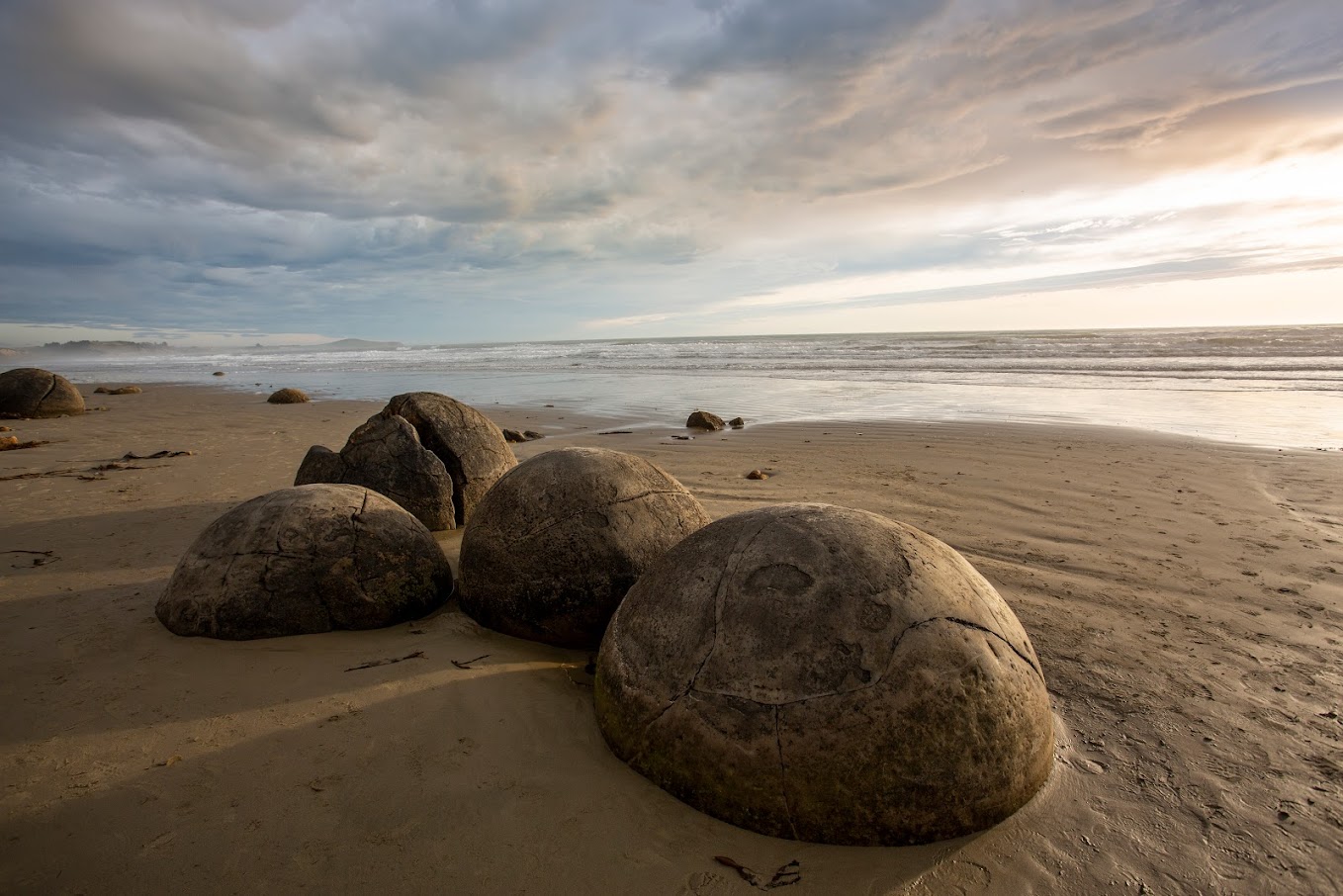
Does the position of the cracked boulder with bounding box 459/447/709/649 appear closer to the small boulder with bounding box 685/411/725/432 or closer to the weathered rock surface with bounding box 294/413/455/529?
the weathered rock surface with bounding box 294/413/455/529

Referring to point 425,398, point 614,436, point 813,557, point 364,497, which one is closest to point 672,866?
point 813,557

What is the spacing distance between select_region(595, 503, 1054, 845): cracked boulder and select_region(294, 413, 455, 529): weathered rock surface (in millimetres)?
4083

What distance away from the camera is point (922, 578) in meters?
2.71

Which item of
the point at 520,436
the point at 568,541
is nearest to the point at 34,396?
the point at 520,436

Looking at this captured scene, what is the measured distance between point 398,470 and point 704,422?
6.88 m

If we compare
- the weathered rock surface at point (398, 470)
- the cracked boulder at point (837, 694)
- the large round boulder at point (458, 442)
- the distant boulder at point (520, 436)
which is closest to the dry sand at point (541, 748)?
the cracked boulder at point (837, 694)

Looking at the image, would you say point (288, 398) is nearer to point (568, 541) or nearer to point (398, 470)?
point (398, 470)

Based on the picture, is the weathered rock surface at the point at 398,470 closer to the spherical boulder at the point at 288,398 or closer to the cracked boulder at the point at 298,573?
the cracked boulder at the point at 298,573

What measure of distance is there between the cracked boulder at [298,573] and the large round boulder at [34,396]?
47.2 ft

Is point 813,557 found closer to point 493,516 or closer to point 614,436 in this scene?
point 493,516

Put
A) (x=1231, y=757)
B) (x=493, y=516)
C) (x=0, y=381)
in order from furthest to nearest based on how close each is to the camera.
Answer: (x=0, y=381), (x=493, y=516), (x=1231, y=757)

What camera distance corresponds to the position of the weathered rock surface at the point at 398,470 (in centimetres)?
635

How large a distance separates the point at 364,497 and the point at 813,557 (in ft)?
10.4

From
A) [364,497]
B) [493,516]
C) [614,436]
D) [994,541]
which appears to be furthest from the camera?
[614,436]
